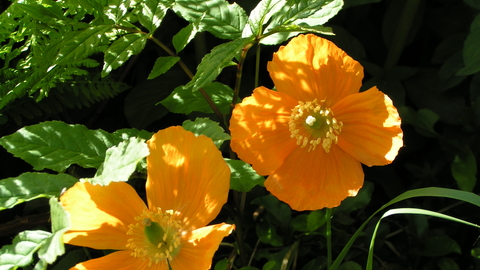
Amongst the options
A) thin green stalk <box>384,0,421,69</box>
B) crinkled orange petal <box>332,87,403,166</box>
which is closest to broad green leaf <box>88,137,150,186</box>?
crinkled orange petal <box>332,87,403,166</box>

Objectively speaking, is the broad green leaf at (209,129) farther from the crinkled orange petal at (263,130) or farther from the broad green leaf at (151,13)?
the broad green leaf at (151,13)

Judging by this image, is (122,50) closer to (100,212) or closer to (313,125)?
(100,212)

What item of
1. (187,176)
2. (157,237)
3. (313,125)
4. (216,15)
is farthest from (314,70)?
(157,237)

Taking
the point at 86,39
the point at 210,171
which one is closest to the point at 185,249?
the point at 210,171

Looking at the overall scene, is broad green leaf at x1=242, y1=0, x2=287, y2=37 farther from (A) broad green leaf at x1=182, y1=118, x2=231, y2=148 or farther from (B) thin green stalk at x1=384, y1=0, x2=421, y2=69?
(B) thin green stalk at x1=384, y1=0, x2=421, y2=69

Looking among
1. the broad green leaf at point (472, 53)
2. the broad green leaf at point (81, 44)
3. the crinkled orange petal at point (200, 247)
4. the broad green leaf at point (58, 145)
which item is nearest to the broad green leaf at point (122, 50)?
the broad green leaf at point (81, 44)
